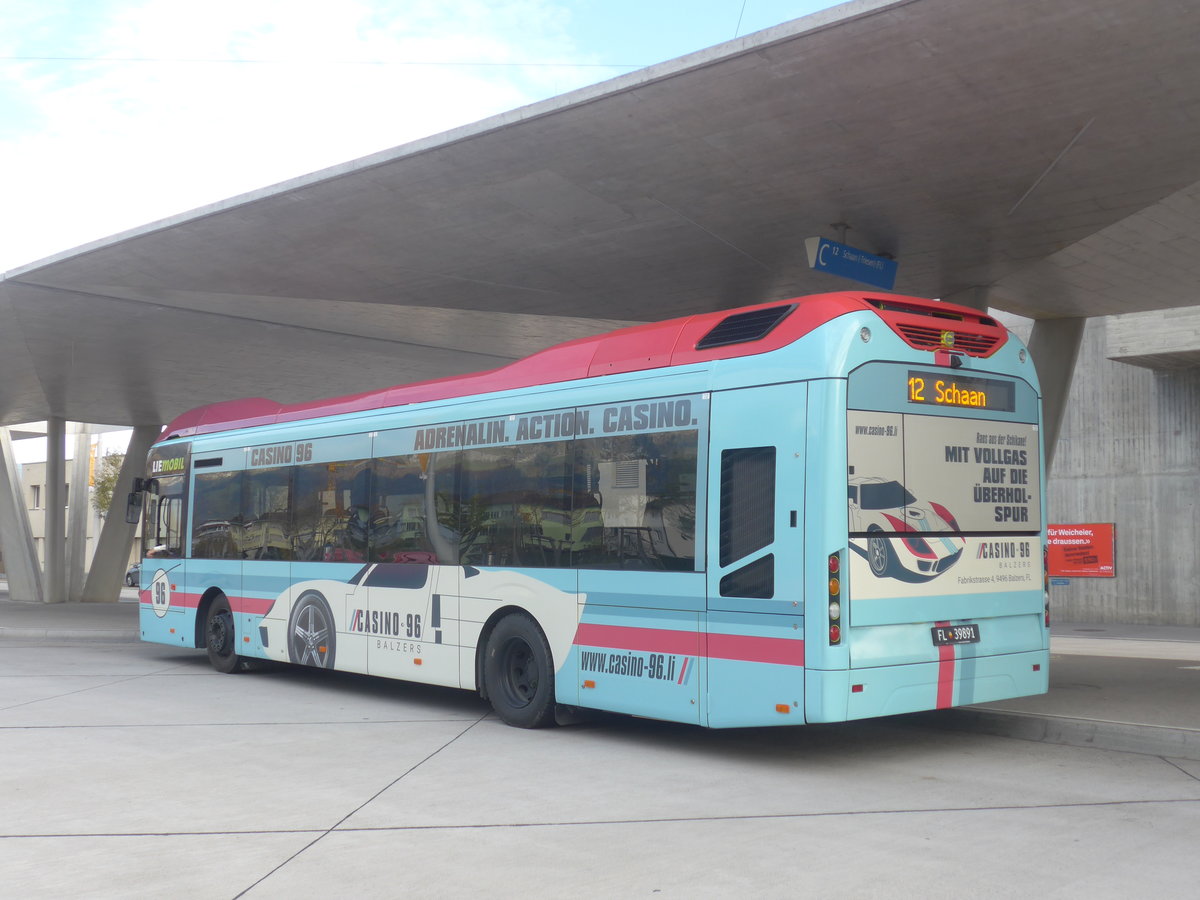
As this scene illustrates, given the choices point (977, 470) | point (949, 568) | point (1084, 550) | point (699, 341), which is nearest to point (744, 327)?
point (699, 341)

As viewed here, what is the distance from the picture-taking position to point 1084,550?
88.3 feet

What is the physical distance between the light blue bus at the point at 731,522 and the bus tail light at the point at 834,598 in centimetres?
2

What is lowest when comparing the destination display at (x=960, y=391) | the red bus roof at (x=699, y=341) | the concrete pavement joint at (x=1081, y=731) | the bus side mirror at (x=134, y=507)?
the concrete pavement joint at (x=1081, y=731)

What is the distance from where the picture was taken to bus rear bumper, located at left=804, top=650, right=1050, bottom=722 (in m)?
7.55

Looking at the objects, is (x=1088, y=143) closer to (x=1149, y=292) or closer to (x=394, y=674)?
(x=1149, y=292)

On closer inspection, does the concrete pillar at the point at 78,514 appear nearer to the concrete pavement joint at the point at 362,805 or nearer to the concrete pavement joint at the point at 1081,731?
the concrete pavement joint at the point at 362,805

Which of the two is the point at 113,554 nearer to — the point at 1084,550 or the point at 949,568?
the point at 1084,550

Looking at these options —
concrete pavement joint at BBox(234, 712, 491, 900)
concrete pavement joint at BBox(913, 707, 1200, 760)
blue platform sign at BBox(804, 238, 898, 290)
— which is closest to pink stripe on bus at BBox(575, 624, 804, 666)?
concrete pavement joint at BBox(234, 712, 491, 900)

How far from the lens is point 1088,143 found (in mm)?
10742

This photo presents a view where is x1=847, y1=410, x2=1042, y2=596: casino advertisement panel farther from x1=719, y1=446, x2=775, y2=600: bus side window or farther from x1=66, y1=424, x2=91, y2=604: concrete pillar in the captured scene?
x1=66, y1=424, x2=91, y2=604: concrete pillar

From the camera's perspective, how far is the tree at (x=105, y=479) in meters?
57.4

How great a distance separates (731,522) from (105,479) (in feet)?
183

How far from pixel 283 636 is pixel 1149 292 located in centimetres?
1247

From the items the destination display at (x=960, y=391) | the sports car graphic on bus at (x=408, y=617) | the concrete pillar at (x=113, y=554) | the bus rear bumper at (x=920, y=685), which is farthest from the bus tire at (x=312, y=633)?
the concrete pillar at (x=113, y=554)
